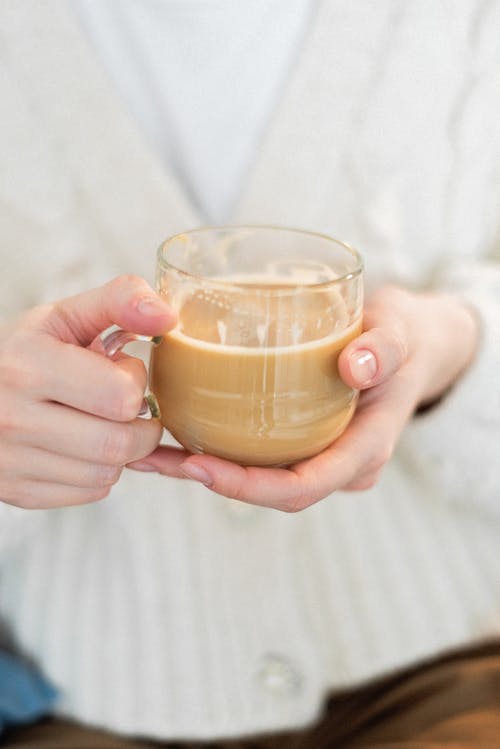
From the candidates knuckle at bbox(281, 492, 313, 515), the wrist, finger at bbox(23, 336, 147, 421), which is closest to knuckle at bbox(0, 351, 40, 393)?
finger at bbox(23, 336, 147, 421)

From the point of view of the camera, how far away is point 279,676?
98 centimetres

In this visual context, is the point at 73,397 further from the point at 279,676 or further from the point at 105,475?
the point at 279,676

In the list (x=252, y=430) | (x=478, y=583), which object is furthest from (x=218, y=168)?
(x=478, y=583)

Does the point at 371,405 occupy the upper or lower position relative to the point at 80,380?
lower

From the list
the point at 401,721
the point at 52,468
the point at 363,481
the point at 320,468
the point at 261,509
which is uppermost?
the point at 52,468

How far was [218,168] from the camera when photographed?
1.06 meters

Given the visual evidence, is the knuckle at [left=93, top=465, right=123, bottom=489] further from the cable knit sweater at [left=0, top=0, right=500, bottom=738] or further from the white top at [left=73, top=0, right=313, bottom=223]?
the white top at [left=73, top=0, right=313, bottom=223]

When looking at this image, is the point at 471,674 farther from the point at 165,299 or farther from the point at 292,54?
the point at 292,54

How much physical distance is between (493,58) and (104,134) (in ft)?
1.80

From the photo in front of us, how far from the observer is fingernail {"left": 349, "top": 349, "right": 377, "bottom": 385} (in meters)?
0.64

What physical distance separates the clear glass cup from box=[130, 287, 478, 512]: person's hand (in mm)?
20

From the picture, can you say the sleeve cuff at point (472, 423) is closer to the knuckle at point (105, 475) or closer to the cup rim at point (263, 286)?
the cup rim at point (263, 286)

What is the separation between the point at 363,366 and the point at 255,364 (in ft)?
0.31

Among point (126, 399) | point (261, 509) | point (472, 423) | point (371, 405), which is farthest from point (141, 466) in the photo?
point (472, 423)
